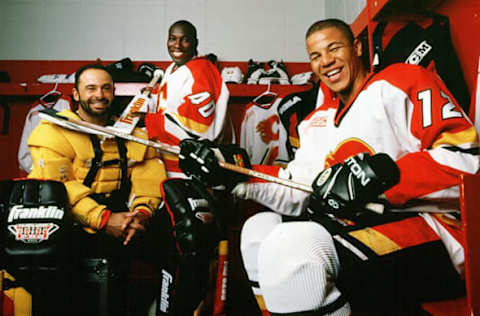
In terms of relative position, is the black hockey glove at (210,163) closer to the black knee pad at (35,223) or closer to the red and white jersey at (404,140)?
the red and white jersey at (404,140)

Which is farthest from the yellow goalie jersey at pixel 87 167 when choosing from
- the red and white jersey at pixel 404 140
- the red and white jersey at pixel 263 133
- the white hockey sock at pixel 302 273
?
the red and white jersey at pixel 263 133

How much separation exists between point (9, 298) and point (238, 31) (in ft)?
8.34

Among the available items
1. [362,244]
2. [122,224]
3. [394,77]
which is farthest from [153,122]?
[362,244]

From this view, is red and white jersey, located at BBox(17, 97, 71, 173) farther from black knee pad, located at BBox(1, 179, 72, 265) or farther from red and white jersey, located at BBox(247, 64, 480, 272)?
red and white jersey, located at BBox(247, 64, 480, 272)

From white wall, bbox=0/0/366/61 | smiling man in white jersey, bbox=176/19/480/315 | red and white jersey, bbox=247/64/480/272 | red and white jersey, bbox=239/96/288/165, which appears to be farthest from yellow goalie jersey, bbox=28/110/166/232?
white wall, bbox=0/0/366/61

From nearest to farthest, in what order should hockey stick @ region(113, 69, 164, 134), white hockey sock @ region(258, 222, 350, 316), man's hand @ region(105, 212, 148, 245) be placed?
white hockey sock @ region(258, 222, 350, 316) → man's hand @ region(105, 212, 148, 245) → hockey stick @ region(113, 69, 164, 134)

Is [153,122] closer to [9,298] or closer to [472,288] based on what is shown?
[9,298]

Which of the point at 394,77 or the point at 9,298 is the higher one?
the point at 394,77

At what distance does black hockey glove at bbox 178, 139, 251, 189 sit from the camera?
118cm

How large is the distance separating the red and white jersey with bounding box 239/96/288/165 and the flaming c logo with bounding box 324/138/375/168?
1.44 metres

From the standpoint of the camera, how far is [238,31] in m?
3.11

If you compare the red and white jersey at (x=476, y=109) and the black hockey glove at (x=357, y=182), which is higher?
the red and white jersey at (x=476, y=109)

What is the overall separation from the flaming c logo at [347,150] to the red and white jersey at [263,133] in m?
1.44

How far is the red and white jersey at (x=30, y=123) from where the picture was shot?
8.59ft
